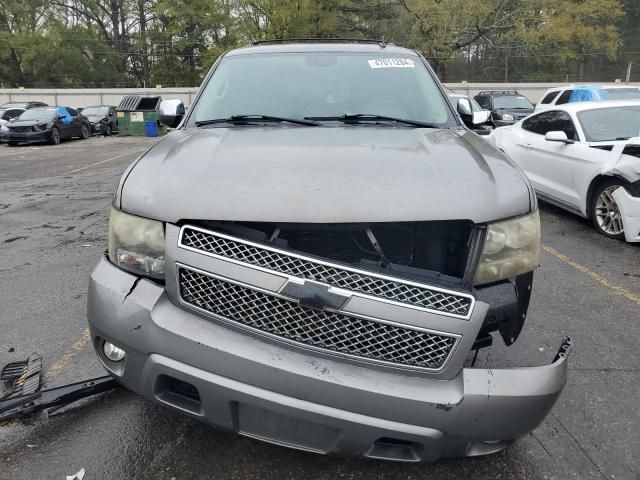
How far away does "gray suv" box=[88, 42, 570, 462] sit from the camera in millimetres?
1788

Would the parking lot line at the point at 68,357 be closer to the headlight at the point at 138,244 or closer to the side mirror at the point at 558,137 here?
the headlight at the point at 138,244

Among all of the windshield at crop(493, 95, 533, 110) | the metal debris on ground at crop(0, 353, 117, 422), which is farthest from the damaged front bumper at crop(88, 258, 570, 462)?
the windshield at crop(493, 95, 533, 110)

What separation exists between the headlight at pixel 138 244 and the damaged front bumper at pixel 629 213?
17.3 ft

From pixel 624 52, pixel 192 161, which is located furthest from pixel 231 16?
pixel 192 161

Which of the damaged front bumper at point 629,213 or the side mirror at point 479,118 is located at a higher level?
the side mirror at point 479,118

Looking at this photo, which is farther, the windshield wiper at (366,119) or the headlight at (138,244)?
the windshield wiper at (366,119)

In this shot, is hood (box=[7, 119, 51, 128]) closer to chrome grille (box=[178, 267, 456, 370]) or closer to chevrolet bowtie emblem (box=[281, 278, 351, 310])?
chrome grille (box=[178, 267, 456, 370])

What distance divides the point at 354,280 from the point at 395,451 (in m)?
0.63

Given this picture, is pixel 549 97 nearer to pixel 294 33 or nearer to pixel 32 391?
pixel 32 391

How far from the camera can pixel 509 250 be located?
6.66 feet

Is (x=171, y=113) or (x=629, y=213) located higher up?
(x=171, y=113)

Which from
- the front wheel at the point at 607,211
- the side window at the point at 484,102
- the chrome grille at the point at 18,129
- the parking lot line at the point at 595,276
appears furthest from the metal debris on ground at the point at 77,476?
the chrome grille at the point at 18,129

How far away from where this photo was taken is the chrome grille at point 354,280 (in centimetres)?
181

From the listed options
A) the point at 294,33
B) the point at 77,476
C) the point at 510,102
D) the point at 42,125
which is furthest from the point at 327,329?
the point at 294,33
